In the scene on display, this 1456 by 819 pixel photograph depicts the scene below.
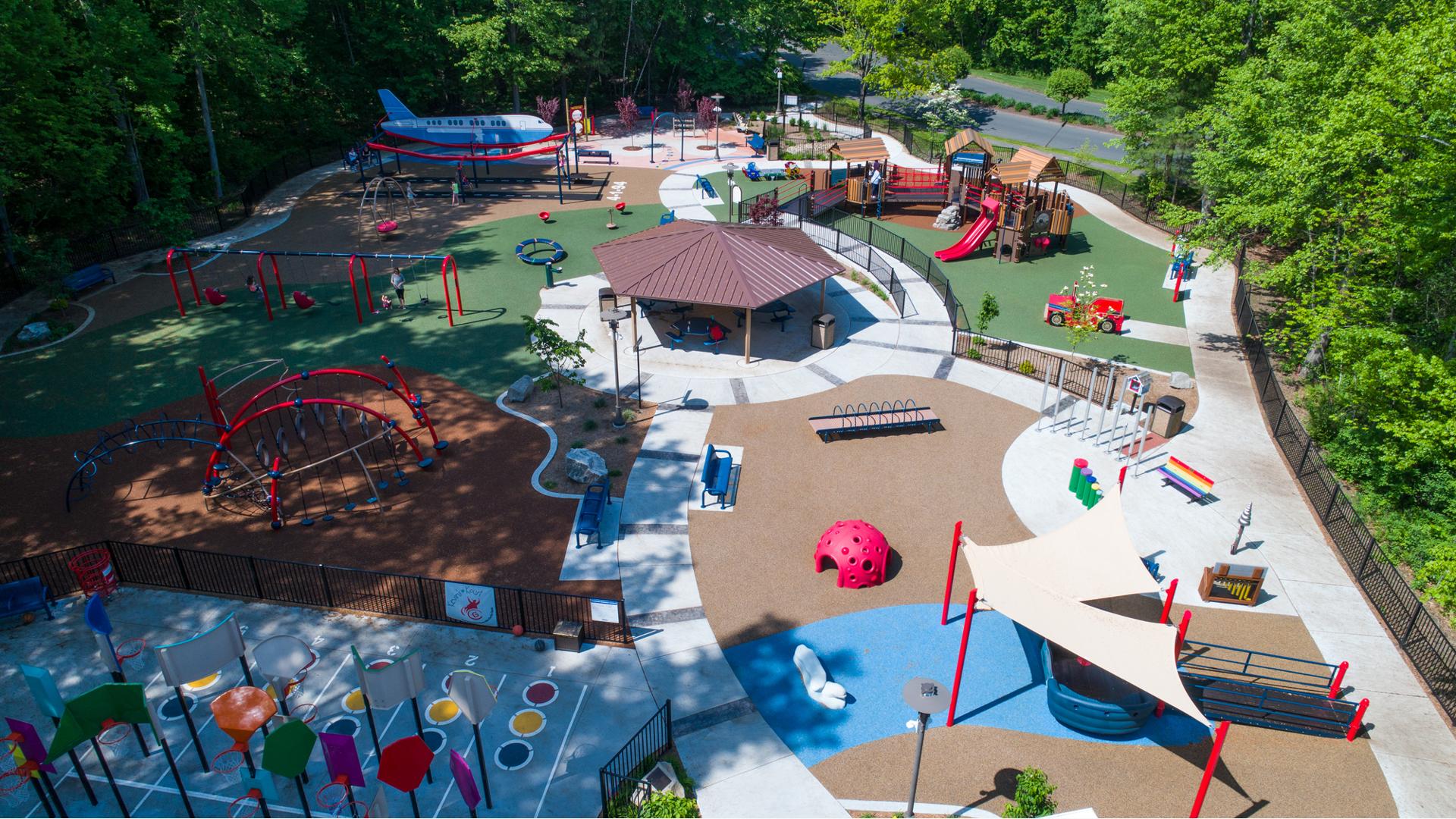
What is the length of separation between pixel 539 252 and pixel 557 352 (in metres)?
13.0

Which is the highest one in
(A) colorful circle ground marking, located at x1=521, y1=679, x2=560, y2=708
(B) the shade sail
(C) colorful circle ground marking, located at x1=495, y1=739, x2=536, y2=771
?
(B) the shade sail

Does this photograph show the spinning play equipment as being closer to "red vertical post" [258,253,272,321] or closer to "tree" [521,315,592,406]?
"tree" [521,315,592,406]

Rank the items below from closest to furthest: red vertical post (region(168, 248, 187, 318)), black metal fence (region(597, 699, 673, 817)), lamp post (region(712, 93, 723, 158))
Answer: black metal fence (region(597, 699, 673, 817))
red vertical post (region(168, 248, 187, 318))
lamp post (region(712, 93, 723, 158))

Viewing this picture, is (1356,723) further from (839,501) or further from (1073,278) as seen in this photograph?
(1073,278)

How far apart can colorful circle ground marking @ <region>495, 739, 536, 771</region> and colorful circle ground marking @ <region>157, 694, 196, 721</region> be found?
5.75 metres

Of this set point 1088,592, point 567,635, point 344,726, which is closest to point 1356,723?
point 1088,592

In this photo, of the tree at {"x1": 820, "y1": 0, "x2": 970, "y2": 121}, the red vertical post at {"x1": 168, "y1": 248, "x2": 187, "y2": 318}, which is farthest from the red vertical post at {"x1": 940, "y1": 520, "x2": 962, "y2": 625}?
the tree at {"x1": 820, "y1": 0, "x2": 970, "y2": 121}

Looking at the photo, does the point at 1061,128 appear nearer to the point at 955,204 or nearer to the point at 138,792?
the point at 955,204

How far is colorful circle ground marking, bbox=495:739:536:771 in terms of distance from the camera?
47.6 feet

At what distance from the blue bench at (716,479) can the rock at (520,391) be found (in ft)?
22.1

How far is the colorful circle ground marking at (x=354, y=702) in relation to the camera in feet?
50.8

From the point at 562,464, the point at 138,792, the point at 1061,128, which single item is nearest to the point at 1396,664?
the point at 562,464

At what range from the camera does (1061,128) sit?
58.8 meters

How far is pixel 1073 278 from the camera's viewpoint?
114ft
